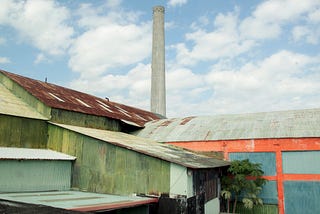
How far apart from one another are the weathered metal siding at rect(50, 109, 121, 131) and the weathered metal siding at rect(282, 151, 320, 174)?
11659 mm

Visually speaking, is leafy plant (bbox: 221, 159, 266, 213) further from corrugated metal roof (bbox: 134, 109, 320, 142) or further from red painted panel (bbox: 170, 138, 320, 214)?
corrugated metal roof (bbox: 134, 109, 320, 142)

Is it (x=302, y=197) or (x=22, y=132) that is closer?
(x=22, y=132)

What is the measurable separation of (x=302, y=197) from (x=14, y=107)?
16.8 m

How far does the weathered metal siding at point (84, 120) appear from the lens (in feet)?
58.8

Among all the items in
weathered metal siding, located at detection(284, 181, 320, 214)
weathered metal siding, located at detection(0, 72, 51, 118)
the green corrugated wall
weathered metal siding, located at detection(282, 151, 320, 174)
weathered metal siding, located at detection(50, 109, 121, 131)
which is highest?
weathered metal siding, located at detection(0, 72, 51, 118)

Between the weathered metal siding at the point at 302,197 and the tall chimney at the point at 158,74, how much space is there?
24726 mm

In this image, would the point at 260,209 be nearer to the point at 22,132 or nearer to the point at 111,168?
the point at 111,168

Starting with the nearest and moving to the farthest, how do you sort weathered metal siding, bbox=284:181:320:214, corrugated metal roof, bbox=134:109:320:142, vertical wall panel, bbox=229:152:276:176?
weathered metal siding, bbox=284:181:320:214, vertical wall panel, bbox=229:152:276:176, corrugated metal roof, bbox=134:109:320:142

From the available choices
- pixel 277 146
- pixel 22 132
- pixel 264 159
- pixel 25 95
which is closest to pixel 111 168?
pixel 22 132

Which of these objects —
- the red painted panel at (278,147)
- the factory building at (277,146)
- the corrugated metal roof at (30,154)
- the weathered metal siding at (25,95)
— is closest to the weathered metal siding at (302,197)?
the factory building at (277,146)

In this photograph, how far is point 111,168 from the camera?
1481cm

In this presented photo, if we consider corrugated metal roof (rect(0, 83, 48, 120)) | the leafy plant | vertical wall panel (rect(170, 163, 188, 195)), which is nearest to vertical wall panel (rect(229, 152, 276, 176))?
the leafy plant

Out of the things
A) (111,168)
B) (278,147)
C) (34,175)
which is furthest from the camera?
(278,147)

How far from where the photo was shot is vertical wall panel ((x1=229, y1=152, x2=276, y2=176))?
18500 millimetres
